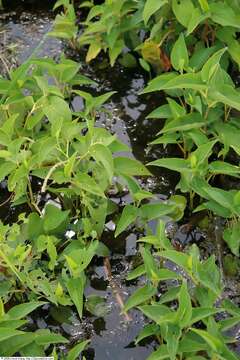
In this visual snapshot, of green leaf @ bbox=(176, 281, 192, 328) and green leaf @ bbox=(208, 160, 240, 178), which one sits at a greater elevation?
green leaf @ bbox=(208, 160, 240, 178)

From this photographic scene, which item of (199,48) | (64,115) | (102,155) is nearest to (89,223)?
A: (102,155)

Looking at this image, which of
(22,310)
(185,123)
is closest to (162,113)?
(185,123)

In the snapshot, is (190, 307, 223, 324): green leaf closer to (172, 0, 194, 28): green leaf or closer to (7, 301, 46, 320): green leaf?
(7, 301, 46, 320): green leaf

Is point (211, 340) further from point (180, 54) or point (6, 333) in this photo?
point (180, 54)

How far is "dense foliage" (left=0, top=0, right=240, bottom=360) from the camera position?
189 centimetres

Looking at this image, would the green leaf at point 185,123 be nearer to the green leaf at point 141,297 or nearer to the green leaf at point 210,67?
the green leaf at point 210,67

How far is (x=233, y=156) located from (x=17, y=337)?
1.21m

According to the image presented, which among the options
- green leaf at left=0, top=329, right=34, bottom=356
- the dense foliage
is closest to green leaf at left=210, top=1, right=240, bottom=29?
the dense foliage

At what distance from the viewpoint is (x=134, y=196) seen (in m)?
2.15

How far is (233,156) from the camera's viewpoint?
8.62 feet

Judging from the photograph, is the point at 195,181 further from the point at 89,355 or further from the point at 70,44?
the point at 70,44

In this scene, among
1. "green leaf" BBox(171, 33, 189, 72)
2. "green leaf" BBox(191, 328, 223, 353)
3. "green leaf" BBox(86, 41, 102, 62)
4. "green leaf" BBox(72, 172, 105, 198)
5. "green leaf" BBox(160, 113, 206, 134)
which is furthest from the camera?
"green leaf" BBox(86, 41, 102, 62)

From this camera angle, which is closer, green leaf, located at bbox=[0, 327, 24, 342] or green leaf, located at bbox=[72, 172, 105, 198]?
green leaf, located at bbox=[0, 327, 24, 342]

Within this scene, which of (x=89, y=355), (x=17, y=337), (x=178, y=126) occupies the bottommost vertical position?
(x=89, y=355)
